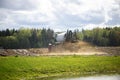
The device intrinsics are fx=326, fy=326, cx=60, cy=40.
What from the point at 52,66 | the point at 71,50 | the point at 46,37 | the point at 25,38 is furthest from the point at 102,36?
the point at 52,66

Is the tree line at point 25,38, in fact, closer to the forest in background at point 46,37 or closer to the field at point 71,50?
the forest in background at point 46,37

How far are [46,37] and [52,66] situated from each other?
21.1ft

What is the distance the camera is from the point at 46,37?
20906mm

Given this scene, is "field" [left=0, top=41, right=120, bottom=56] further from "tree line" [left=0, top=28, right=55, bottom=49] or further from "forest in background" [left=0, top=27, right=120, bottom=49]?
"tree line" [left=0, top=28, right=55, bottom=49]

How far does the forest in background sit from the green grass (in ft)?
8.78

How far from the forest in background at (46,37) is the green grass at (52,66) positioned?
105 inches

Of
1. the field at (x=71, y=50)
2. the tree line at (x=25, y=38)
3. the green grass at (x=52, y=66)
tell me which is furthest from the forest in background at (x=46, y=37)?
the green grass at (x=52, y=66)

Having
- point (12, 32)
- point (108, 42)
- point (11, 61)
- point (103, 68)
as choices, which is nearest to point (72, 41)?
point (108, 42)

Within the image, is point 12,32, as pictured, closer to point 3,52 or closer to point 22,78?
point 3,52

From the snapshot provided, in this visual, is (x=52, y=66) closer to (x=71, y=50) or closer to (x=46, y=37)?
(x=71, y=50)

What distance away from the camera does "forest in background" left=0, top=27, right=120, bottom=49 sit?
18.6 m

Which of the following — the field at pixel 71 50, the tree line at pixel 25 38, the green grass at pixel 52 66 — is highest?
the tree line at pixel 25 38

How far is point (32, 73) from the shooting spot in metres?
13.7

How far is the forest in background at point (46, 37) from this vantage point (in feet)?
61.1
